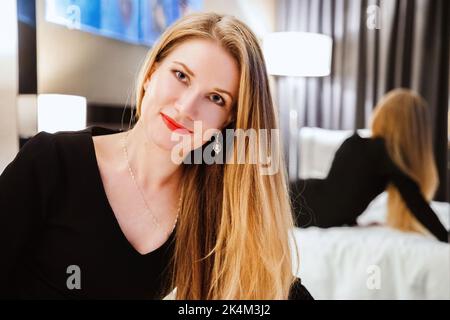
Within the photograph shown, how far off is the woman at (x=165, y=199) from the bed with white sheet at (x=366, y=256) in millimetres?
371

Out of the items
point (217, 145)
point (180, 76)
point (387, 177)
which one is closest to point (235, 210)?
point (217, 145)

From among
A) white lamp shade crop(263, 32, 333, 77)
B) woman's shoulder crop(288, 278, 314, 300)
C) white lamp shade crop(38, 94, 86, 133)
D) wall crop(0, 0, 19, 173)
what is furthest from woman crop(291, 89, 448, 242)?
wall crop(0, 0, 19, 173)

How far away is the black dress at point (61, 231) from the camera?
583mm

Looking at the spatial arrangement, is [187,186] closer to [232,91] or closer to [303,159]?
[232,91]

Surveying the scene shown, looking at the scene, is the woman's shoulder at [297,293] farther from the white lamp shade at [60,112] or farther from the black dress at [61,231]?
the white lamp shade at [60,112]

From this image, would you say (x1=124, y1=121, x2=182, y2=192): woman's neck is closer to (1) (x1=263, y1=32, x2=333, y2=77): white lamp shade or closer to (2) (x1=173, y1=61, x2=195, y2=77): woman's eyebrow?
(2) (x1=173, y1=61, x2=195, y2=77): woman's eyebrow

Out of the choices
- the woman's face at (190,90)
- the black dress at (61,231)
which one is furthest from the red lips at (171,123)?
the black dress at (61,231)

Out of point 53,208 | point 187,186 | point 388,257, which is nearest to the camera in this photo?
point 53,208

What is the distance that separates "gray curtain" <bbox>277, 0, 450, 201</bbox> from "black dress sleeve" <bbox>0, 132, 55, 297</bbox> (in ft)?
2.11

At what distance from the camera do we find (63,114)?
2.52ft

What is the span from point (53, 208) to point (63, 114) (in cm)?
22

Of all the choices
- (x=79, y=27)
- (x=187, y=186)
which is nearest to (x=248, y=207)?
(x=187, y=186)

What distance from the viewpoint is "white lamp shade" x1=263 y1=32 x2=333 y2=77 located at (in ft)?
→ 3.14

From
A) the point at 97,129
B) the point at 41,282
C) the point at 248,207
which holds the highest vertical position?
the point at 97,129
